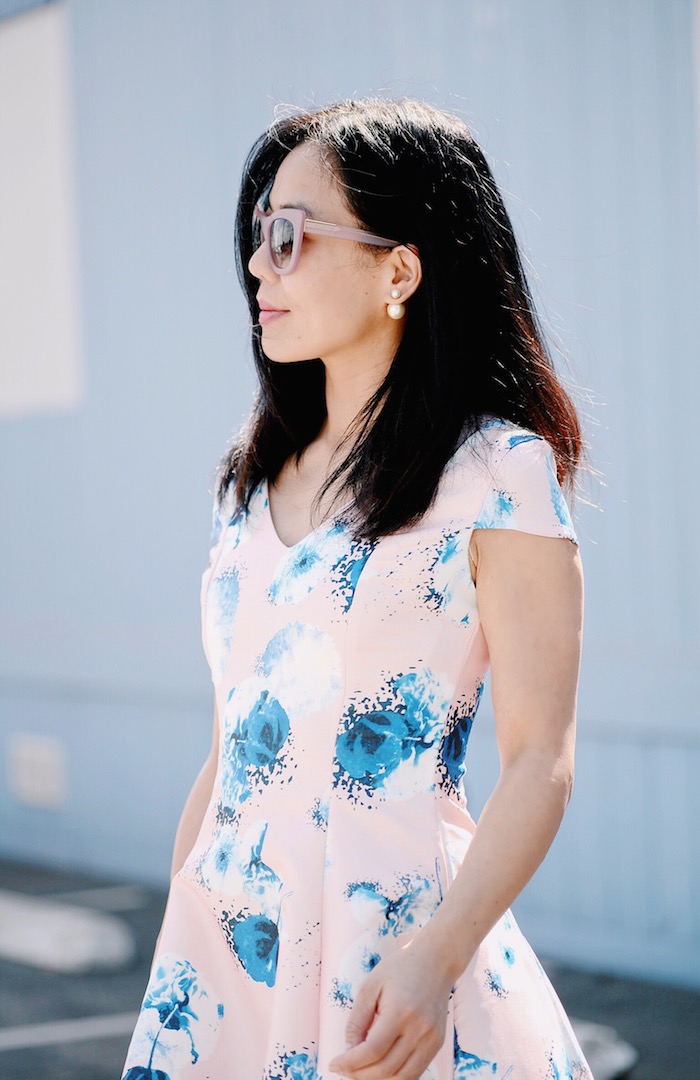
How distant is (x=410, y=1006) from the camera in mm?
1063

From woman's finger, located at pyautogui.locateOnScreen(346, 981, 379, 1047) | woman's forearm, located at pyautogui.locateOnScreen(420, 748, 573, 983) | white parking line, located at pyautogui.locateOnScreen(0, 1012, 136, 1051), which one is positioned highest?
woman's forearm, located at pyautogui.locateOnScreen(420, 748, 573, 983)

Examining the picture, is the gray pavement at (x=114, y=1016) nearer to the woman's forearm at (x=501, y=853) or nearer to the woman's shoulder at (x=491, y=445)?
the woman's forearm at (x=501, y=853)

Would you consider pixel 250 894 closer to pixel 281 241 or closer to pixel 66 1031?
pixel 281 241

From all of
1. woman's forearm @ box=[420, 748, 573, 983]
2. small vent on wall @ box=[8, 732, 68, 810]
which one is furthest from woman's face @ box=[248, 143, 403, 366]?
small vent on wall @ box=[8, 732, 68, 810]

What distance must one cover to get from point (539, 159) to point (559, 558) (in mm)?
2592

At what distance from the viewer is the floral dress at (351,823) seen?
1215 millimetres

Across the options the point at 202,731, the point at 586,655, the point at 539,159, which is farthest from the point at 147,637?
the point at 539,159

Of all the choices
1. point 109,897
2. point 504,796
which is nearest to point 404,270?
point 504,796

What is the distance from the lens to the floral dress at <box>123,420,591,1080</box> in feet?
3.99

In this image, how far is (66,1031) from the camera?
3350 mm

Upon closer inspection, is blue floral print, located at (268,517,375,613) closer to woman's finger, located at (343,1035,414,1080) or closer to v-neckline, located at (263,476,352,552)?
v-neckline, located at (263,476,352,552)

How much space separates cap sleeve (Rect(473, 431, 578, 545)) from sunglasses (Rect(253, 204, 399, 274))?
29 cm

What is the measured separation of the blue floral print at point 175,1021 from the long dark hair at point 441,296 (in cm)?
53

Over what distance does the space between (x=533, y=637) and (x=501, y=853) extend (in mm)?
203
